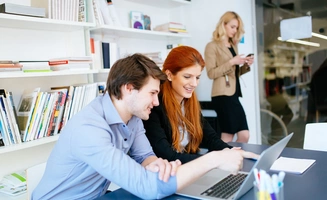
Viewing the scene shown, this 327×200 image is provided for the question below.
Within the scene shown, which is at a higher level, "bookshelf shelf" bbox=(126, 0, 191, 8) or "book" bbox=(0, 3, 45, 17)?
"bookshelf shelf" bbox=(126, 0, 191, 8)

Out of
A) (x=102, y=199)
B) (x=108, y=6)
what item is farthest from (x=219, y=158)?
(x=108, y=6)

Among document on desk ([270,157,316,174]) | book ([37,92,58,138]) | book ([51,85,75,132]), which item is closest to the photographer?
document on desk ([270,157,316,174])

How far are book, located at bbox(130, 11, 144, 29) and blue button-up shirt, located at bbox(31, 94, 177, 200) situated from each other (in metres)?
1.91

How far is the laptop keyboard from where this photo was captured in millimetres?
1092

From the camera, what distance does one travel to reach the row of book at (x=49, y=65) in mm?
2061

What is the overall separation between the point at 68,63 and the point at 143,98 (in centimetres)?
121

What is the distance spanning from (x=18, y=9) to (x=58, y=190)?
136 centimetres

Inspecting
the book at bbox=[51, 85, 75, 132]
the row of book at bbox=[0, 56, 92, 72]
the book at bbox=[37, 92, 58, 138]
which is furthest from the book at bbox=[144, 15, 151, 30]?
the book at bbox=[37, 92, 58, 138]

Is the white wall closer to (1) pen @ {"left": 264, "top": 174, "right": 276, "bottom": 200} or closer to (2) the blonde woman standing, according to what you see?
(2) the blonde woman standing

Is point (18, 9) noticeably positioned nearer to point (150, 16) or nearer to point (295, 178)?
point (150, 16)

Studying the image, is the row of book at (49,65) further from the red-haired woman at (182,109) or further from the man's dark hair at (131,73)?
the man's dark hair at (131,73)

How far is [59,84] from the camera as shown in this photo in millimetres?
2615

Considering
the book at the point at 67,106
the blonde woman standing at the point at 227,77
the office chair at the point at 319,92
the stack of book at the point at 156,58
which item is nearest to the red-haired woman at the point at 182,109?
the book at the point at 67,106

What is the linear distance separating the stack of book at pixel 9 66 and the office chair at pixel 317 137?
1.78 meters
